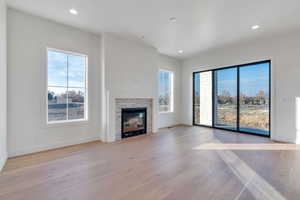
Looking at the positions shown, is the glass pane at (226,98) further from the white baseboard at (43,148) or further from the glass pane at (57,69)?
the glass pane at (57,69)

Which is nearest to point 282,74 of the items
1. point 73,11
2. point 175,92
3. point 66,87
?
point 175,92

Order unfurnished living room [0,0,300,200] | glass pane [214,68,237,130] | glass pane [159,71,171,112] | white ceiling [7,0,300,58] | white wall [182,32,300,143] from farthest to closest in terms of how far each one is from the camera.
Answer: glass pane [159,71,171,112] → glass pane [214,68,237,130] → white wall [182,32,300,143] → white ceiling [7,0,300,58] → unfurnished living room [0,0,300,200]

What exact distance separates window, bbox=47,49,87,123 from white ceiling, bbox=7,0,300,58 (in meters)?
0.89

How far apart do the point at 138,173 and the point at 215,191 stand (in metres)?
1.16

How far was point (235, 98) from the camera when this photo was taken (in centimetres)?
537

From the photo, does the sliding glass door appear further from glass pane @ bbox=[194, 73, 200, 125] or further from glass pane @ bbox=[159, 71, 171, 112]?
glass pane @ bbox=[159, 71, 171, 112]

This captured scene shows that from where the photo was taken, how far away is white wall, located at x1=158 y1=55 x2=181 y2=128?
6.22m

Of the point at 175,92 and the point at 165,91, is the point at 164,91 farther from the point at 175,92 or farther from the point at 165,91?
the point at 175,92

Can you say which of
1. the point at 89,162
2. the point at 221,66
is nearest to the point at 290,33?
the point at 221,66

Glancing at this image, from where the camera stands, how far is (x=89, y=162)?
112 inches

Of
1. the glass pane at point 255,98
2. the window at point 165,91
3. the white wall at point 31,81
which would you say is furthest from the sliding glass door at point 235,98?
the white wall at point 31,81

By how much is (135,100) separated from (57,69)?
2.36 metres

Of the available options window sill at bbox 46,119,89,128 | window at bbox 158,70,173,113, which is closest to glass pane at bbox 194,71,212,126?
window at bbox 158,70,173,113

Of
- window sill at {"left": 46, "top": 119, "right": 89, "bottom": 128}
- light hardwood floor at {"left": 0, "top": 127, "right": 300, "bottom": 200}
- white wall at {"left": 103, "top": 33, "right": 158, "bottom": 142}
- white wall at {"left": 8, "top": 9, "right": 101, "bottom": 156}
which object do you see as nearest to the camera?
light hardwood floor at {"left": 0, "top": 127, "right": 300, "bottom": 200}
